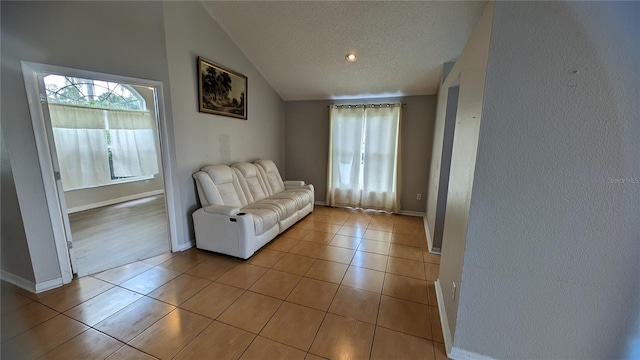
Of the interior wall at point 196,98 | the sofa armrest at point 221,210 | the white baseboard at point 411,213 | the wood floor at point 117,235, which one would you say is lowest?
the wood floor at point 117,235

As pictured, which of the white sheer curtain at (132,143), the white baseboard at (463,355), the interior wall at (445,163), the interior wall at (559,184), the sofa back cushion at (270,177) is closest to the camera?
the interior wall at (559,184)

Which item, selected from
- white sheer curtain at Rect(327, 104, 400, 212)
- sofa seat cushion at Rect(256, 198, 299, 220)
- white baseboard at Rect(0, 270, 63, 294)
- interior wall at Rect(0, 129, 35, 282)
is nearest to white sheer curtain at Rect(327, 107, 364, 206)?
white sheer curtain at Rect(327, 104, 400, 212)

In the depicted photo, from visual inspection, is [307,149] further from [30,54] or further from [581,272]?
[581,272]

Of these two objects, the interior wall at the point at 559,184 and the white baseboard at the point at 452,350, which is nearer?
the interior wall at the point at 559,184

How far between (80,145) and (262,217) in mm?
4099

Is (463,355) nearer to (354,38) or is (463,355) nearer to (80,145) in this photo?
(354,38)

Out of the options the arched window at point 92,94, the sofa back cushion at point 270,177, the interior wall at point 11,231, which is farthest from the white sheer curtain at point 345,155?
the interior wall at point 11,231

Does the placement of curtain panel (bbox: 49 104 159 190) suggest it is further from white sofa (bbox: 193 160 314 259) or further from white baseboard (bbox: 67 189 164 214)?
white sofa (bbox: 193 160 314 259)

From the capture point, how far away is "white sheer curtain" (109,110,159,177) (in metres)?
4.84

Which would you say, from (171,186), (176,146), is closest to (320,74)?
(176,146)

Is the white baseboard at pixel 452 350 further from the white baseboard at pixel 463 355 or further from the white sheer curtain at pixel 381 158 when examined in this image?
the white sheer curtain at pixel 381 158

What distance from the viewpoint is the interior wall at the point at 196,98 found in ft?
8.69

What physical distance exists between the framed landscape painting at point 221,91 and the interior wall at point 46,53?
63 cm

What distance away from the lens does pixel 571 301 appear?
4.11 feet
